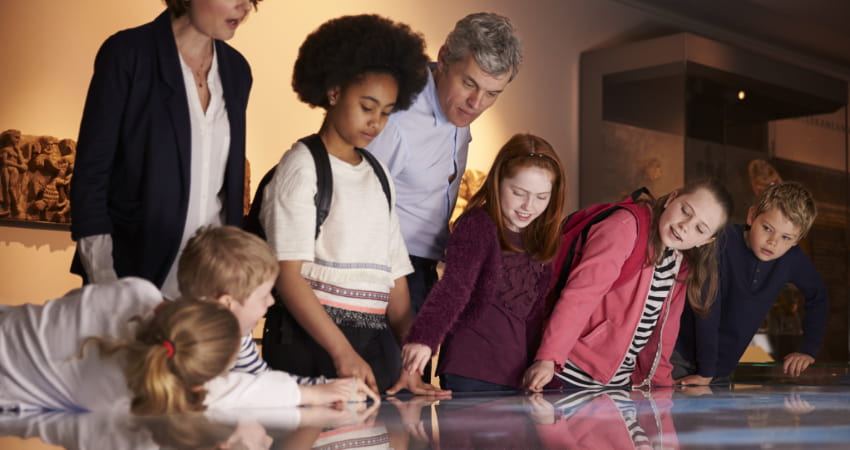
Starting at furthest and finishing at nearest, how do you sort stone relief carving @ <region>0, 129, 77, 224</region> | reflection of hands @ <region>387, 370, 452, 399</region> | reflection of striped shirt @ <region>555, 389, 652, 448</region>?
stone relief carving @ <region>0, 129, 77, 224</region> < reflection of hands @ <region>387, 370, 452, 399</region> < reflection of striped shirt @ <region>555, 389, 652, 448</region>

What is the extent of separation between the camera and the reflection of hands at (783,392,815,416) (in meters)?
1.74

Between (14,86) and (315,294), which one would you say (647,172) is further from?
(315,294)

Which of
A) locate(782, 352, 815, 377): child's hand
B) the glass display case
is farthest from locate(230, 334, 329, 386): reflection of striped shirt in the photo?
the glass display case

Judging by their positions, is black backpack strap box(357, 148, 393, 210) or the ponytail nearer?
the ponytail

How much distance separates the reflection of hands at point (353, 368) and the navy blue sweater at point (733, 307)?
53.8 inches

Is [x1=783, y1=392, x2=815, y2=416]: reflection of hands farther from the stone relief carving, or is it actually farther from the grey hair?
the stone relief carving

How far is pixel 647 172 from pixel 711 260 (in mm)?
2975

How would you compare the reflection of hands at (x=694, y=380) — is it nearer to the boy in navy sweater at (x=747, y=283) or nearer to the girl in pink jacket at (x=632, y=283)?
the boy in navy sweater at (x=747, y=283)

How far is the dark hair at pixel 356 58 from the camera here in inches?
87.0

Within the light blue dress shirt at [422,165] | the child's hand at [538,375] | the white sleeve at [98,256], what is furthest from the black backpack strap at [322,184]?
the child's hand at [538,375]

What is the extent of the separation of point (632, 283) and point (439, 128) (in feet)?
2.35

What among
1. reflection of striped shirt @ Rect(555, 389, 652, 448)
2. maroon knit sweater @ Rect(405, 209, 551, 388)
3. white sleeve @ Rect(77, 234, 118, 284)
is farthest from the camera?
maroon knit sweater @ Rect(405, 209, 551, 388)

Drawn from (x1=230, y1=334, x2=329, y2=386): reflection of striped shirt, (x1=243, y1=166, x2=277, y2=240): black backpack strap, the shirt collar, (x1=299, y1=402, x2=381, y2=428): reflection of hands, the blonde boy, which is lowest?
(x1=299, y1=402, x2=381, y2=428): reflection of hands

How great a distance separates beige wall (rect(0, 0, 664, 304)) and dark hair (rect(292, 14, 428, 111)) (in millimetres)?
1782
